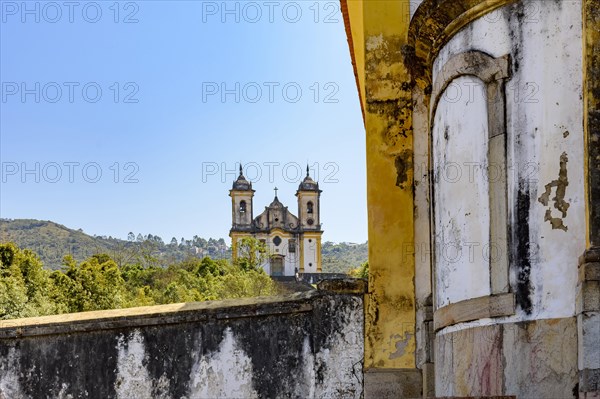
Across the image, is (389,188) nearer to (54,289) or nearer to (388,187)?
(388,187)

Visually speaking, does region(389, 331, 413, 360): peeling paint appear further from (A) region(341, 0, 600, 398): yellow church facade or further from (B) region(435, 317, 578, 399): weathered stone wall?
(B) region(435, 317, 578, 399): weathered stone wall

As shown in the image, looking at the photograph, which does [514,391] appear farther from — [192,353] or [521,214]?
[192,353]

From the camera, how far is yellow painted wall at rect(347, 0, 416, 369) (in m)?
8.20

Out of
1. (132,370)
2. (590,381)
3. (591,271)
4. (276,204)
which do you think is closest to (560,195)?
(591,271)

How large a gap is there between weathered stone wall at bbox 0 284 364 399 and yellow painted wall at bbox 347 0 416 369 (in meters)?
0.23

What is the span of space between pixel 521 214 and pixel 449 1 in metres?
1.80

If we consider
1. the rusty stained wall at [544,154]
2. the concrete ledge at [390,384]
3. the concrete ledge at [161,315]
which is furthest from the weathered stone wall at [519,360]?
the concrete ledge at [161,315]

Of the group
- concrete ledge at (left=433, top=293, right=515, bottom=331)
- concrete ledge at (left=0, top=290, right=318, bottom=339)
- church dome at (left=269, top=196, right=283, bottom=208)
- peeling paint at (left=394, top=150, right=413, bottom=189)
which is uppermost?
church dome at (left=269, top=196, right=283, bottom=208)

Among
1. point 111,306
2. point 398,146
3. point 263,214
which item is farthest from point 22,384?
point 263,214

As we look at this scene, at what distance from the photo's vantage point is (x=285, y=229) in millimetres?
100000

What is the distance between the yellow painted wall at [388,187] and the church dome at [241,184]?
89550 mm

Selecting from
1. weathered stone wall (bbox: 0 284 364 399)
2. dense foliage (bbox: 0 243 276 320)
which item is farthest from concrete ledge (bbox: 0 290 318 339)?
dense foliage (bbox: 0 243 276 320)

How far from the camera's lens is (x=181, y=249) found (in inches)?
7407

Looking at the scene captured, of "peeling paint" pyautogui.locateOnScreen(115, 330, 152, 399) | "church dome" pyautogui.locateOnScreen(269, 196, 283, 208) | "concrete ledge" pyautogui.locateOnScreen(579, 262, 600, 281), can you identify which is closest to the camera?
"concrete ledge" pyautogui.locateOnScreen(579, 262, 600, 281)
